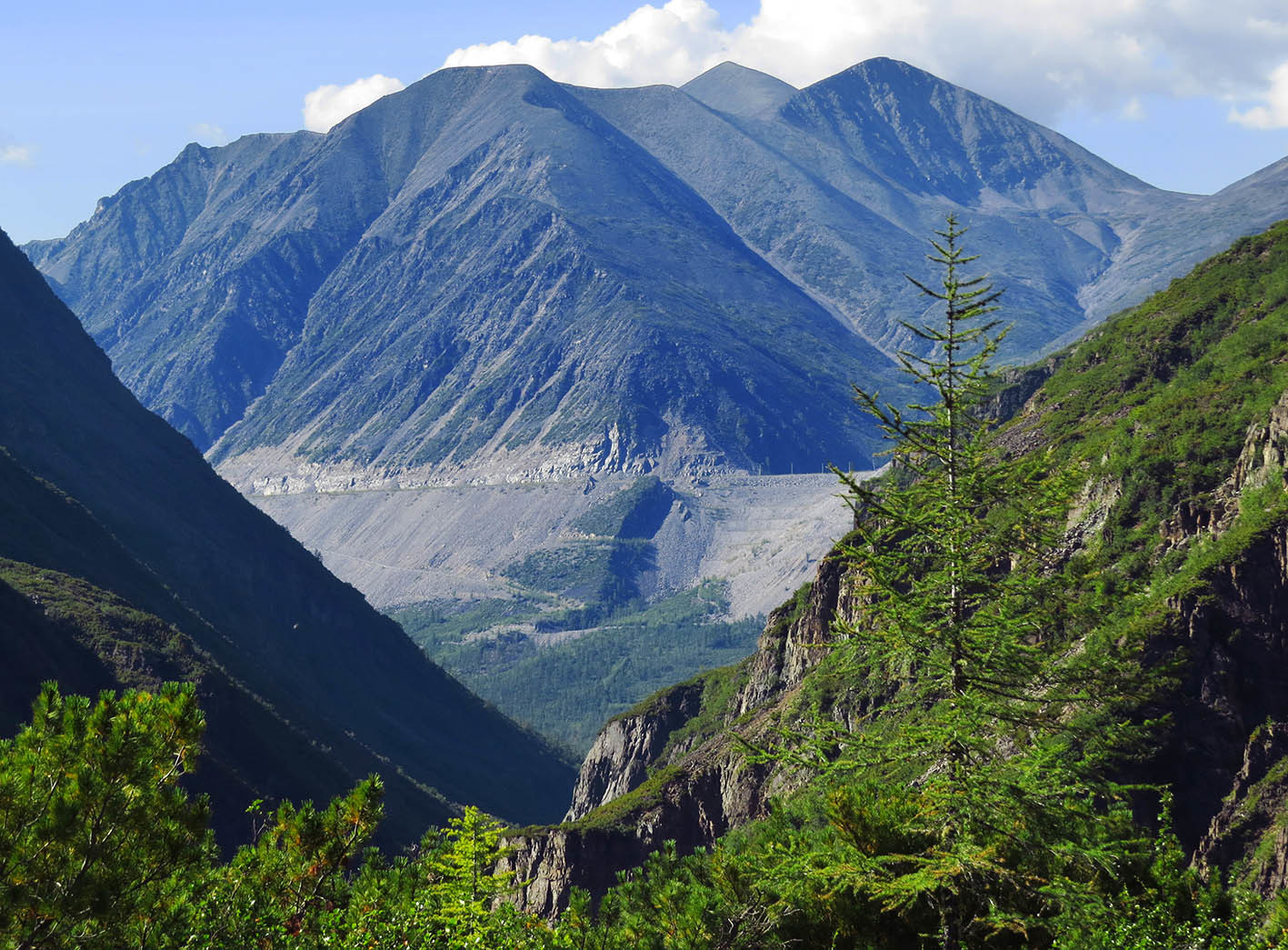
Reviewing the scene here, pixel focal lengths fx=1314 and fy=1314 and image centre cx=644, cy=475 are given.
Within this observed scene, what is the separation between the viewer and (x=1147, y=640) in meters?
67.0

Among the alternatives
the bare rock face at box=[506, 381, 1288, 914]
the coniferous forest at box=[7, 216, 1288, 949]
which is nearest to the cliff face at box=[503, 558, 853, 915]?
the bare rock face at box=[506, 381, 1288, 914]

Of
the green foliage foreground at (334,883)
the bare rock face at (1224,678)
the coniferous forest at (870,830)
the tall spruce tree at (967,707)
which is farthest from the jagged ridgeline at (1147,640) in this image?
the tall spruce tree at (967,707)

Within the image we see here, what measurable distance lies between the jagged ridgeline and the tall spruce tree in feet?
2.78

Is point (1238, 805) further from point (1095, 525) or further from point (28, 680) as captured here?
point (28, 680)

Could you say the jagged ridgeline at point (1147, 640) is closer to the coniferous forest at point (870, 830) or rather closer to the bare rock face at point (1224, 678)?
the bare rock face at point (1224, 678)

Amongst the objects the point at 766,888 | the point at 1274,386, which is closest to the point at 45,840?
the point at 766,888

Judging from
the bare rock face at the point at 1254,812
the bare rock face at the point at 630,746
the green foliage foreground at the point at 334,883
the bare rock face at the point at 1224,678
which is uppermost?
the green foliage foreground at the point at 334,883

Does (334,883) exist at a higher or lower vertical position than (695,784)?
higher

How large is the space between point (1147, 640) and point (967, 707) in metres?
43.8

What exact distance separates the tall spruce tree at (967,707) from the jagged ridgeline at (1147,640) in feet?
2.78

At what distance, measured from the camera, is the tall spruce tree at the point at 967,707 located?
26250 mm

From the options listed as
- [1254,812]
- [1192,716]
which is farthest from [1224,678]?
[1254,812]

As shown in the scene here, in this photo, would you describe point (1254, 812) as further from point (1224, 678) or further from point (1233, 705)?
point (1224, 678)

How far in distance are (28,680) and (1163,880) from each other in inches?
4345
